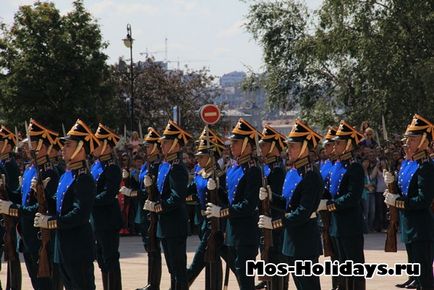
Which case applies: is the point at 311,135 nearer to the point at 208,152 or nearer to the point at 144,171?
the point at 208,152

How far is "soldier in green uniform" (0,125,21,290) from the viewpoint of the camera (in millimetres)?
14438

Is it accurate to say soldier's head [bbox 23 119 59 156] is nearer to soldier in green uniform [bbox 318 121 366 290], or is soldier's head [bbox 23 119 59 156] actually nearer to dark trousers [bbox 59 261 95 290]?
dark trousers [bbox 59 261 95 290]

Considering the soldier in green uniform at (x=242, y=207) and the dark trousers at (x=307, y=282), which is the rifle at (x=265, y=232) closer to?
the soldier in green uniform at (x=242, y=207)

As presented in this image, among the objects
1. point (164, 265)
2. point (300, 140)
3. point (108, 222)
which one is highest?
point (300, 140)

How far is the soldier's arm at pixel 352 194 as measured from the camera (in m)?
13.7

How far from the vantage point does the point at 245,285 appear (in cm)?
1291

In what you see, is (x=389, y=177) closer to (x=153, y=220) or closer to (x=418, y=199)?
(x=418, y=199)

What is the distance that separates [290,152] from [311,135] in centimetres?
30

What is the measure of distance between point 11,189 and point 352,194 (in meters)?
4.28

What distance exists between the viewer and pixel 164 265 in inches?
753

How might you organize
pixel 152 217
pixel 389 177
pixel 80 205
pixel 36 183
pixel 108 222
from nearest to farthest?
1. pixel 80 205
2. pixel 36 183
3. pixel 389 177
4. pixel 108 222
5. pixel 152 217

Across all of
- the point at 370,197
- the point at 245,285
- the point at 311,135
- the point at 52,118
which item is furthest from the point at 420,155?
the point at 52,118

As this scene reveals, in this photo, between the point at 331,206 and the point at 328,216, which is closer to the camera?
the point at 331,206

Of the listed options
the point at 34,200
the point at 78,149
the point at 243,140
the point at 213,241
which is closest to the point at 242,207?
the point at 243,140
